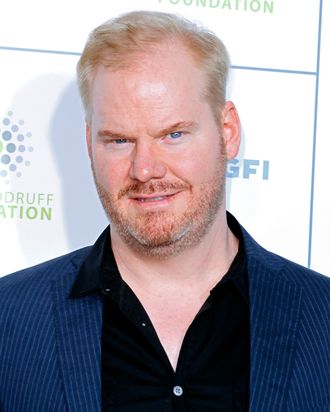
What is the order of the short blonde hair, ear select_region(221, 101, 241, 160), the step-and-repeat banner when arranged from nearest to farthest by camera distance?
the short blonde hair → ear select_region(221, 101, 241, 160) → the step-and-repeat banner

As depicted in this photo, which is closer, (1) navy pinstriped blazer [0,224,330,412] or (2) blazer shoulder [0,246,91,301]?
(1) navy pinstriped blazer [0,224,330,412]

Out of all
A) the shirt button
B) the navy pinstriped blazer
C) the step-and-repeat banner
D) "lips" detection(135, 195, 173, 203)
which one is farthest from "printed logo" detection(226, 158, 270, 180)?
the shirt button

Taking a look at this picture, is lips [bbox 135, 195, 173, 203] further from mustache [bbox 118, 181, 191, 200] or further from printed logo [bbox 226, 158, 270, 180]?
printed logo [bbox 226, 158, 270, 180]

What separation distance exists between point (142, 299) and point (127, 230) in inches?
5.9

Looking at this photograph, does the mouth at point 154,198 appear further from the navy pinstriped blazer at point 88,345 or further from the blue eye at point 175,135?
the navy pinstriped blazer at point 88,345

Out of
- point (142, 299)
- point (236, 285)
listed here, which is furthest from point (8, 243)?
point (236, 285)

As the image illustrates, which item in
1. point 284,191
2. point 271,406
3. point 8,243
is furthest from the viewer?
point 284,191

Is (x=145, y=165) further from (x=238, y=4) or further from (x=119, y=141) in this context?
(x=238, y=4)

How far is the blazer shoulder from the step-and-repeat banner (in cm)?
30

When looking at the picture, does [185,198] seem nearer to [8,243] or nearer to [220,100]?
[220,100]

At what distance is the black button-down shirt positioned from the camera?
1.60m

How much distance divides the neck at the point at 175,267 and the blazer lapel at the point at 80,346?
0.10 meters

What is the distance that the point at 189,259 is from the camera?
5.77 feet

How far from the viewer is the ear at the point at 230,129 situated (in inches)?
71.7
